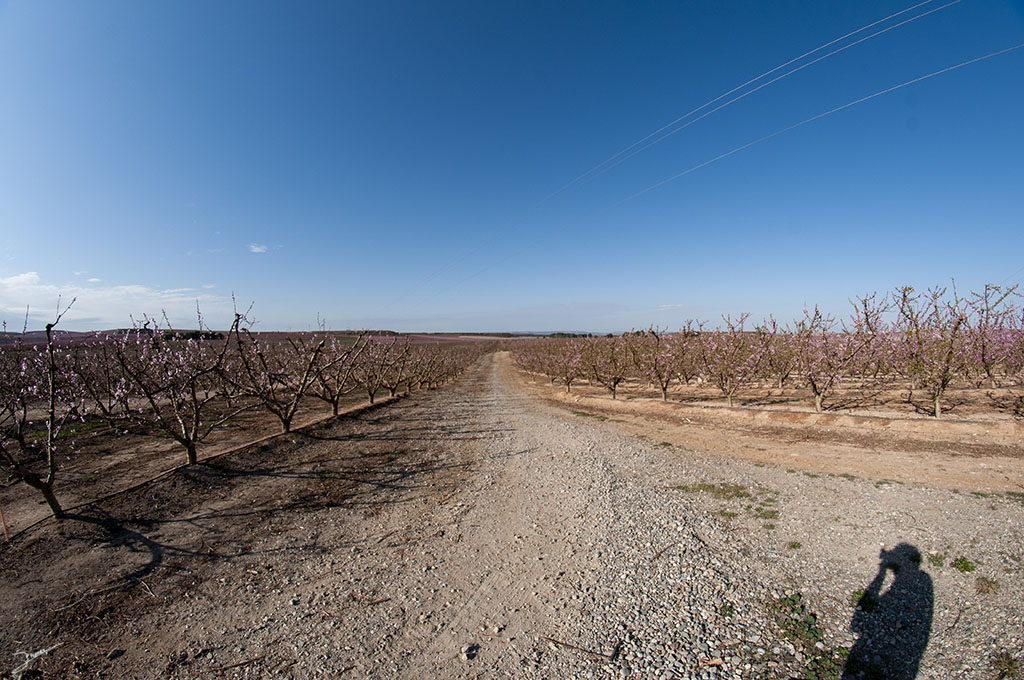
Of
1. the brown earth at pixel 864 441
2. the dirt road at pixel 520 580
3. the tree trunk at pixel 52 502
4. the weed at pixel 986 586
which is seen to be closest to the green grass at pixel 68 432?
the tree trunk at pixel 52 502

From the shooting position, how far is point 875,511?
20.5ft

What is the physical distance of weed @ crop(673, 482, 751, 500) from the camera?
7.21 m

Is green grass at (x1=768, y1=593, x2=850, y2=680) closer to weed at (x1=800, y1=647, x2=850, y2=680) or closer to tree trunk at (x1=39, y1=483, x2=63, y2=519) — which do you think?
weed at (x1=800, y1=647, x2=850, y2=680)

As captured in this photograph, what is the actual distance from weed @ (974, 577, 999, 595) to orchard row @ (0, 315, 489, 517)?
39.3 feet

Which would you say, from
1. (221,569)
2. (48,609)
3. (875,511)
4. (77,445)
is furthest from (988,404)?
(77,445)

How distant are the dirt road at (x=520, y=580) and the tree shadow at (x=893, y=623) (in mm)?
22

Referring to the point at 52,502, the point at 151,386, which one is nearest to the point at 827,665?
the point at 52,502

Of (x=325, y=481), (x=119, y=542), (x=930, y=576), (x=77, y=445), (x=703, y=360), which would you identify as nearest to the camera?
(x=930, y=576)

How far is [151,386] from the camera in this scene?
12.9 m

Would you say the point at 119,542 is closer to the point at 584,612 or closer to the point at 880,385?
the point at 584,612

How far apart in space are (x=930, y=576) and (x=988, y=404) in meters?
15.5

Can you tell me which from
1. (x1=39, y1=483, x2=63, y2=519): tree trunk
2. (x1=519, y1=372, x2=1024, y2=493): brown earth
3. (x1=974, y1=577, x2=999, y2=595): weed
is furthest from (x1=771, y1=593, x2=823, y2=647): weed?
(x1=39, y1=483, x2=63, y2=519): tree trunk

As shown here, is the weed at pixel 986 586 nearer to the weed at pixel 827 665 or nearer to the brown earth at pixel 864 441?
the weed at pixel 827 665

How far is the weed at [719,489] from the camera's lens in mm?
7215
